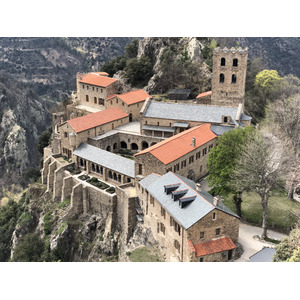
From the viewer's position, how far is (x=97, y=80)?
8100 cm

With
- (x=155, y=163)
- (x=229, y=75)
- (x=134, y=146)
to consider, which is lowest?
(x=134, y=146)

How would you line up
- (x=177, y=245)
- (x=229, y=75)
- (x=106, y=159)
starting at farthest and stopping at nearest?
(x=229, y=75), (x=106, y=159), (x=177, y=245)

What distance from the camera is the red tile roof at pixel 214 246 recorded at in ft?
119

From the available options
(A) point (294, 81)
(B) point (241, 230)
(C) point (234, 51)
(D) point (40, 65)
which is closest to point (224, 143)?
(B) point (241, 230)

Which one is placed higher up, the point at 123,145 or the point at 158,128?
the point at 158,128

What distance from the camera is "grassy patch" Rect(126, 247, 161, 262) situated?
41.0 m

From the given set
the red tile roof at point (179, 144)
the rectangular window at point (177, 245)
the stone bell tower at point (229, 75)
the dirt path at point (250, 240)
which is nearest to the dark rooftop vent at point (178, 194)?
the rectangular window at point (177, 245)

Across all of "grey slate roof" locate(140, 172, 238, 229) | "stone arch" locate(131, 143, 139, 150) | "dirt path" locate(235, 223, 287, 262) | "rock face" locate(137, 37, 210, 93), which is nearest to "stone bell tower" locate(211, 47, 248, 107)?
"stone arch" locate(131, 143, 139, 150)

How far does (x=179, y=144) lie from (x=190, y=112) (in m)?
13.0

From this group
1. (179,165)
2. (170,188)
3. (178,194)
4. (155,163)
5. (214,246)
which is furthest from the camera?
(179,165)

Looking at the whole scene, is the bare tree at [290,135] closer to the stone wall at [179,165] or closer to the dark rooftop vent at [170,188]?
the stone wall at [179,165]

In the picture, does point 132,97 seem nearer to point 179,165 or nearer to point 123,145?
point 123,145

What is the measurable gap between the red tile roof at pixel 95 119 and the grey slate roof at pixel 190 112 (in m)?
6.71

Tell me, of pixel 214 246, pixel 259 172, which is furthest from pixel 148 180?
pixel 259 172
